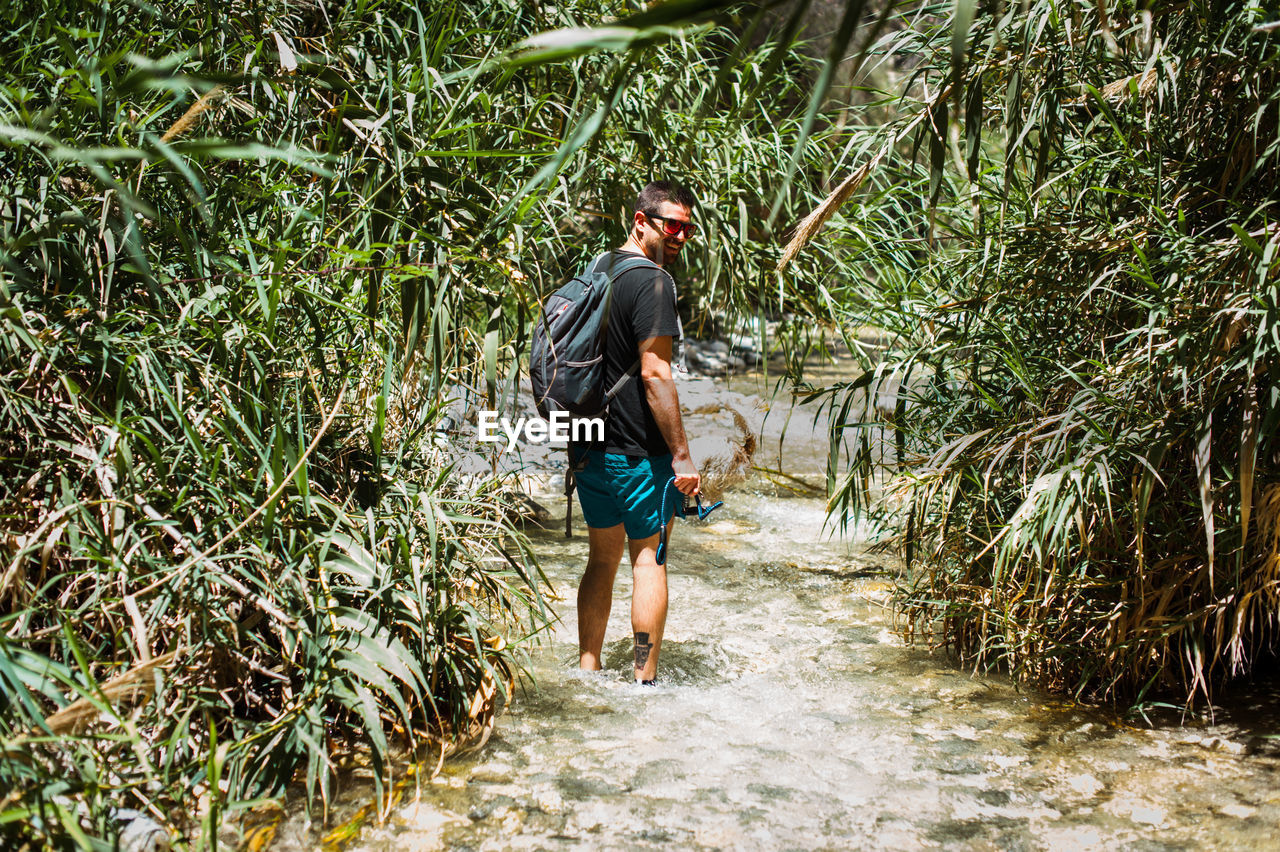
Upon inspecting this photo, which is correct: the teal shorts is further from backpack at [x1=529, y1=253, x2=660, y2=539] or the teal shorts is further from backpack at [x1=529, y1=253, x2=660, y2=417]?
backpack at [x1=529, y1=253, x2=660, y2=417]

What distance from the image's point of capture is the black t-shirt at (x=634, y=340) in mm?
3004

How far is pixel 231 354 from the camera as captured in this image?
7.83ft

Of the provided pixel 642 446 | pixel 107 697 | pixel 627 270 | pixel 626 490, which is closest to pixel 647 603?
pixel 626 490

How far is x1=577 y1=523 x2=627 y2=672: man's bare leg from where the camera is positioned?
10.3 ft

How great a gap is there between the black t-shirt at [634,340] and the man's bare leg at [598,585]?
264mm

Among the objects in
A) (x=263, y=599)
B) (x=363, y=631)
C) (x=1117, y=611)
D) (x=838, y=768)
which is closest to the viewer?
(x=263, y=599)

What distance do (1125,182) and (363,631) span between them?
2448 mm

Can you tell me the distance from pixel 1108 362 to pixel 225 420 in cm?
236

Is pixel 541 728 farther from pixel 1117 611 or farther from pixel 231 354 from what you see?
pixel 1117 611

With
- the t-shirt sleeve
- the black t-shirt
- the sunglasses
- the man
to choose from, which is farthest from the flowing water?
the sunglasses

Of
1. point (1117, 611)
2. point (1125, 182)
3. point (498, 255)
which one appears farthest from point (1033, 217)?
point (498, 255)

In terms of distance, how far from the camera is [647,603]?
3096 millimetres

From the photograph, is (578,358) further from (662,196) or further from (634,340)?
(662,196)

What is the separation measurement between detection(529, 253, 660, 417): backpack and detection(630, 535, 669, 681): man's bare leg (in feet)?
1.46
